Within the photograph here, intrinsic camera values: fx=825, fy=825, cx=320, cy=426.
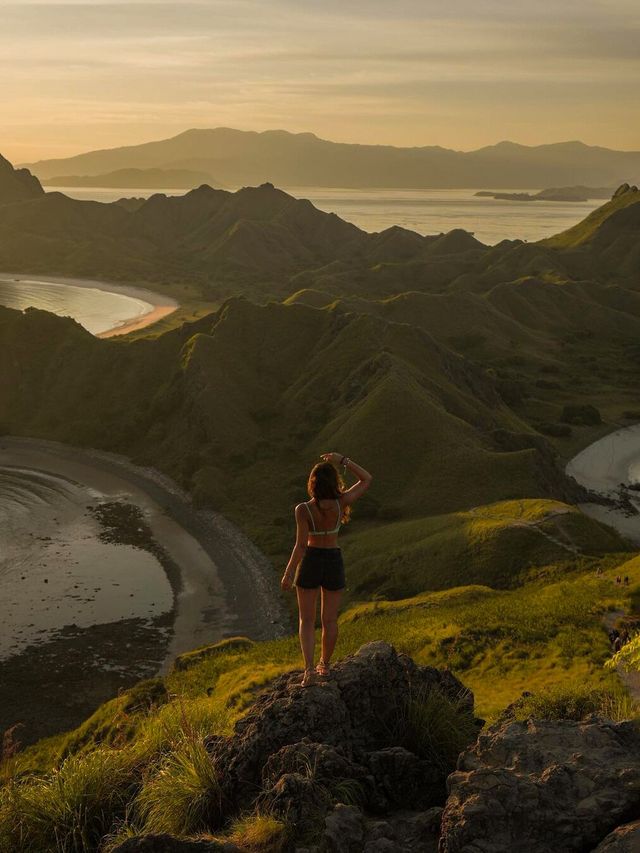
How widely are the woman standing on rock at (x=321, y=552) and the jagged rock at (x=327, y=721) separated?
1012 mm

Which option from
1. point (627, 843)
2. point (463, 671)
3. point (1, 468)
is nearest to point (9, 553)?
point (1, 468)

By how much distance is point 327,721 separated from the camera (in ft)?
45.7

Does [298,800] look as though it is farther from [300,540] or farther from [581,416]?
[581,416]

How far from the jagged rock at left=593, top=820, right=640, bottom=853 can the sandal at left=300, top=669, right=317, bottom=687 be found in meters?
5.95

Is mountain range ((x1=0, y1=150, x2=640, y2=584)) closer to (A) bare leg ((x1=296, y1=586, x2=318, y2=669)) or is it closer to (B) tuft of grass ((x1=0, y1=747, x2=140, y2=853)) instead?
(A) bare leg ((x1=296, y1=586, x2=318, y2=669))

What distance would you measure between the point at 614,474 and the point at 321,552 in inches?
3321

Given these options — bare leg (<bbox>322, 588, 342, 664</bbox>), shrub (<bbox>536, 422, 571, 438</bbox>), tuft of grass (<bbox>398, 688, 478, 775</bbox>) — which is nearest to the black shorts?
bare leg (<bbox>322, 588, 342, 664</bbox>)

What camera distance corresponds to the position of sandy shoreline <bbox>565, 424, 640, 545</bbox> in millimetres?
77938

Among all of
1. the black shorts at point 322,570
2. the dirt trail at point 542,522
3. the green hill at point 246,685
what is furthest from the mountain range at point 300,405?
the black shorts at point 322,570

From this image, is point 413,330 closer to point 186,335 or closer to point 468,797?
point 186,335

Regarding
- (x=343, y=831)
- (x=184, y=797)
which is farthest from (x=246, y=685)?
(x=343, y=831)

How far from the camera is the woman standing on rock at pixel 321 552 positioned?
51.7ft

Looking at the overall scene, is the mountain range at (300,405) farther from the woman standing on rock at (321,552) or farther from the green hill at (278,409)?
the woman standing on rock at (321,552)

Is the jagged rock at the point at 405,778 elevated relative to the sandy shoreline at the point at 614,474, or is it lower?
elevated
